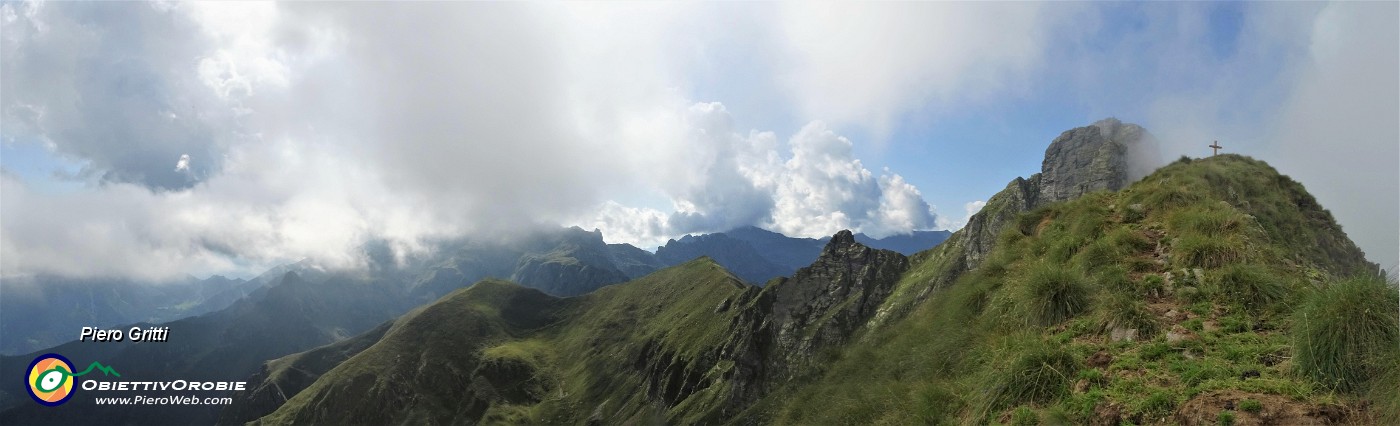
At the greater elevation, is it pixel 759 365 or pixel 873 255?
pixel 873 255

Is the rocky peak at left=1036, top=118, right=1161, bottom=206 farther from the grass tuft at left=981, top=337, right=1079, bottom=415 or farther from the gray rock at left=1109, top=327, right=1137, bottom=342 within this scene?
the grass tuft at left=981, top=337, right=1079, bottom=415

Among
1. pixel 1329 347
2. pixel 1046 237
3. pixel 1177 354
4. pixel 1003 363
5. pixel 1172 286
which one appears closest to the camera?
pixel 1329 347

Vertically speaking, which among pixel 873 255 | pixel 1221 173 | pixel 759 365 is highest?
pixel 873 255

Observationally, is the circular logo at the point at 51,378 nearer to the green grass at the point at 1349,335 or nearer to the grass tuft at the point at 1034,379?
the grass tuft at the point at 1034,379

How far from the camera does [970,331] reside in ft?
45.4

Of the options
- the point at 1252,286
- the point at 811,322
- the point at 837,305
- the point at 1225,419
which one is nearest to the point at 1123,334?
the point at 1252,286

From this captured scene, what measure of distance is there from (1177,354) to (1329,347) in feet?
6.40

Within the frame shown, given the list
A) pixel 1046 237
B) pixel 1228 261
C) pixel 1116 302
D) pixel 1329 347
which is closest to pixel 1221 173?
pixel 1046 237

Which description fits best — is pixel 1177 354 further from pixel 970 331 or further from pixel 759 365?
pixel 759 365

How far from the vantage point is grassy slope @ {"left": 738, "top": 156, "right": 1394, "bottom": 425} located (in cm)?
918

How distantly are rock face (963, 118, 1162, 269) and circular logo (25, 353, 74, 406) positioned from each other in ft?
474

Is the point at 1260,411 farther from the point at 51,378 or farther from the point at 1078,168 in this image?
the point at 1078,168

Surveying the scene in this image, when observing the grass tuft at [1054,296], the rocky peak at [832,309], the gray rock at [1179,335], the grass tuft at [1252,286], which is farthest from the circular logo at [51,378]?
the rocky peak at [832,309]

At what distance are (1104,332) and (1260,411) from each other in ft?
11.9
